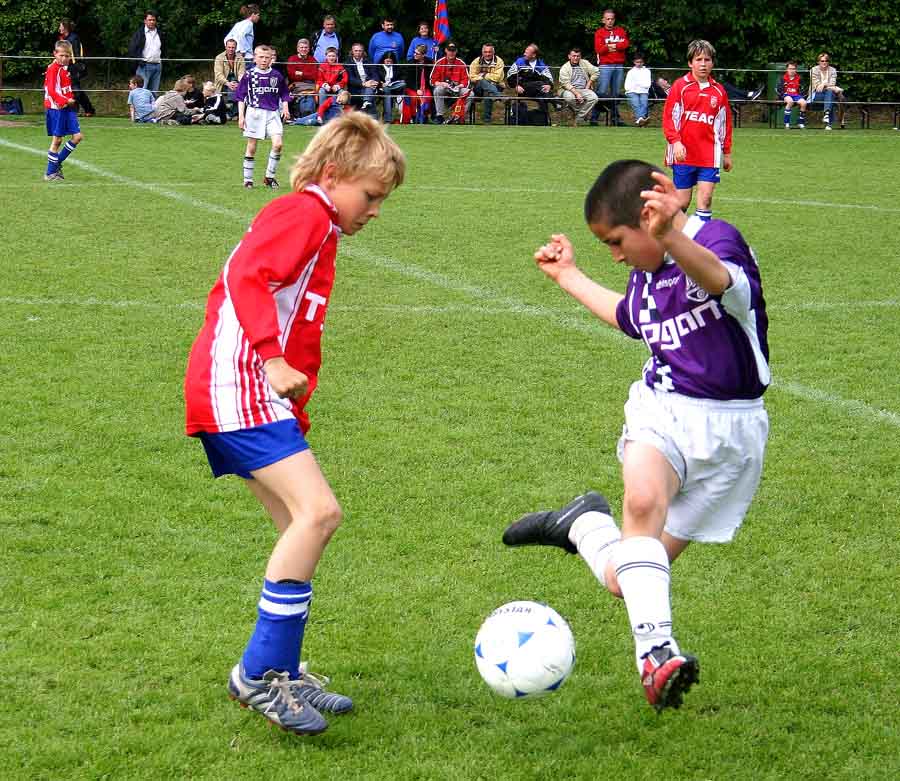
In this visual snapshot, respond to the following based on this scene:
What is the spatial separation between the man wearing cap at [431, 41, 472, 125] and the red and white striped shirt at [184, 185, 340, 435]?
2248cm

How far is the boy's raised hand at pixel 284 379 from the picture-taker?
3197 mm

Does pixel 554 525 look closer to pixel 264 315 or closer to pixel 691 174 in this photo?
pixel 264 315

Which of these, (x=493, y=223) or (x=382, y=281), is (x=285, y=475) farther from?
(x=493, y=223)

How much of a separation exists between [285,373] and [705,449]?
114 cm

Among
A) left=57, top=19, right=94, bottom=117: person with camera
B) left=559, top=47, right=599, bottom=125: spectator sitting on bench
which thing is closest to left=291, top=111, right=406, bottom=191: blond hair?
left=57, top=19, right=94, bottom=117: person with camera

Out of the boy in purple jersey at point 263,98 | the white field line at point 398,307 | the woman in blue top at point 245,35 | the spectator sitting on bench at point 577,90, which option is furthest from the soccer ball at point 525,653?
the spectator sitting on bench at point 577,90

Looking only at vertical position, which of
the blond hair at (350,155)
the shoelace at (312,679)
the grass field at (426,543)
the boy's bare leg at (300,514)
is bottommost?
the grass field at (426,543)

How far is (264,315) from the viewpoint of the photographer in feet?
10.7

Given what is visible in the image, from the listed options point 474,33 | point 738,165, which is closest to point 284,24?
point 474,33

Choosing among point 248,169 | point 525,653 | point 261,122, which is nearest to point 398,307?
point 525,653

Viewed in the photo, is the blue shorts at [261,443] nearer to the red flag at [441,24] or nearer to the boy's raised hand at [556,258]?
the boy's raised hand at [556,258]

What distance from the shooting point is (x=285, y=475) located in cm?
335

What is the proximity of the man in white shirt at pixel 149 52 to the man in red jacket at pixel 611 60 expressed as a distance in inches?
334

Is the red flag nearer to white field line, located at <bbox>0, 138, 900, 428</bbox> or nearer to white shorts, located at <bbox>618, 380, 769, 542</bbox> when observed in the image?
white field line, located at <bbox>0, 138, 900, 428</bbox>
